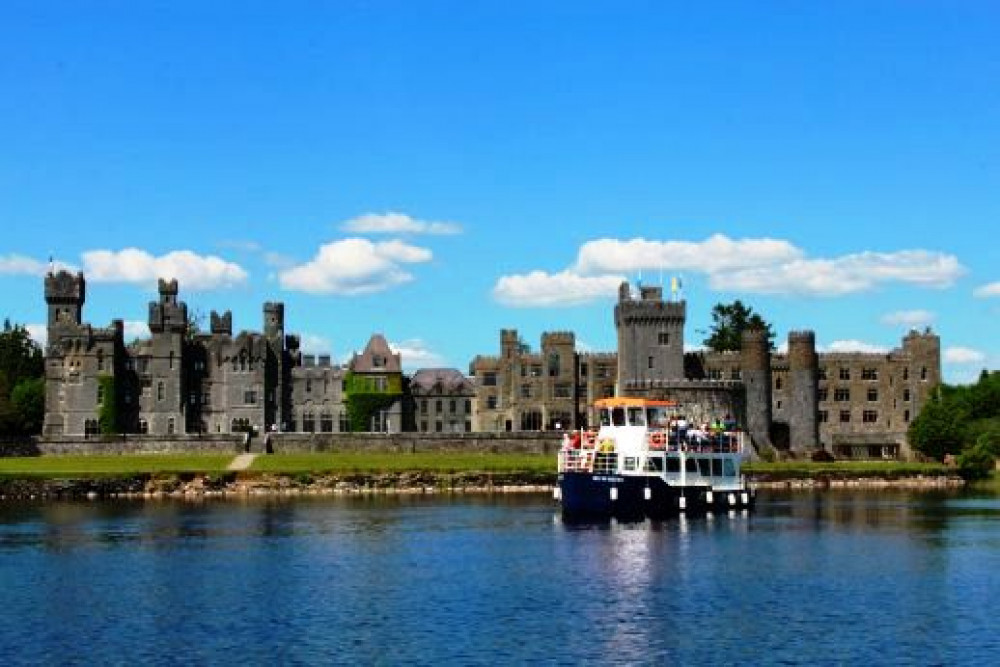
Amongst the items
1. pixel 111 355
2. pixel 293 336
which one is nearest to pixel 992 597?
pixel 111 355

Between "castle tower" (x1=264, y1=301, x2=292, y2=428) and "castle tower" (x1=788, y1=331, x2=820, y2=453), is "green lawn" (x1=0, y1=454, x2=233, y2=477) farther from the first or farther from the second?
"castle tower" (x1=788, y1=331, x2=820, y2=453)

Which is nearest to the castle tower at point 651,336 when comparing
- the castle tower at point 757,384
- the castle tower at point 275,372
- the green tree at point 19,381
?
the castle tower at point 757,384

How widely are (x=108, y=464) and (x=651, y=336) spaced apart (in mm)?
49940

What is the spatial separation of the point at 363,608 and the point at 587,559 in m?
16.1

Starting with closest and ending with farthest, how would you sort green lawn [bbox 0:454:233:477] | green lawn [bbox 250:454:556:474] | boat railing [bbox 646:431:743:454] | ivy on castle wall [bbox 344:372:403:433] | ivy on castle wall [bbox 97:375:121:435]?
boat railing [bbox 646:431:743:454] < green lawn [bbox 0:454:233:477] < green lawn [bbox 250:454:556:474] < ivy on castle wall [bbox 97:375:121:435] < ivy on castle wall [bbox 344:372:403:433]

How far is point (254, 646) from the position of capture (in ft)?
152

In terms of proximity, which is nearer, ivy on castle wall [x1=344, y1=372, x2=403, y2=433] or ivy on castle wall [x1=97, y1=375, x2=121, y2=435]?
ivy on castle wall [x1=97, y1=375, x2=121, y2=435]

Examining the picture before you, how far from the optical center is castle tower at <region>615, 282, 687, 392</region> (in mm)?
137750

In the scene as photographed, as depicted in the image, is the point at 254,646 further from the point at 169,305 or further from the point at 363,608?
the point at 169,305

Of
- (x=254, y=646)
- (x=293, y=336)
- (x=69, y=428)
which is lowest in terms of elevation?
(x=254, y=646)

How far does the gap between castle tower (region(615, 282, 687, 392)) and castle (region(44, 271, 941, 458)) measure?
9 cm

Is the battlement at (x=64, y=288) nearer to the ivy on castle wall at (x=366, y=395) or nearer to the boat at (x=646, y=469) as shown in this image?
Result: the ivy on castle wall at (x=366, y=395)

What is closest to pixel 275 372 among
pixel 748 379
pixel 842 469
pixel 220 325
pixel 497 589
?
pixel 220 325

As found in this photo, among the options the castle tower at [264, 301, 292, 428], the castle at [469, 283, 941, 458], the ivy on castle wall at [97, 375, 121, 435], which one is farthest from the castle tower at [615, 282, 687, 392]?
the ivy on castle wall at [97, 375, 121, 435]
